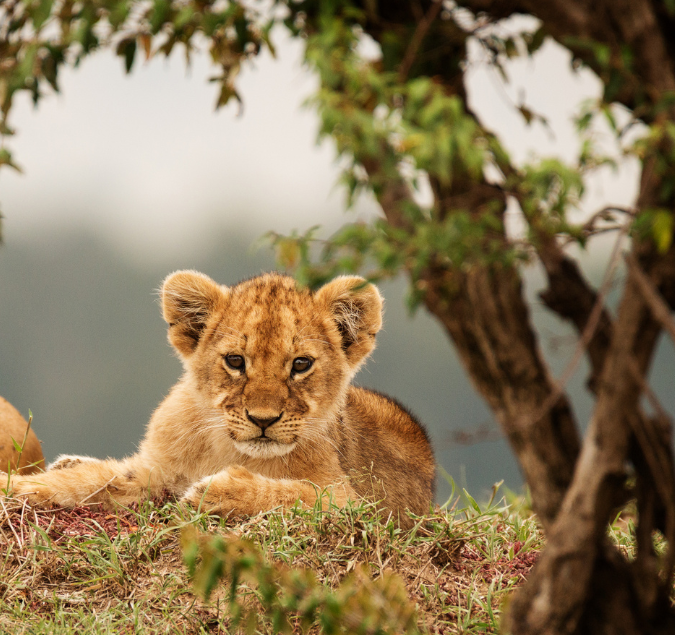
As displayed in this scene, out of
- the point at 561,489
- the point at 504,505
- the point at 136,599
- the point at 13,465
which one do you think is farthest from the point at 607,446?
the point at 13,465

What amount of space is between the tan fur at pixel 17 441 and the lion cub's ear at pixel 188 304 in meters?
1.36

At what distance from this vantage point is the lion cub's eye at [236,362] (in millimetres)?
4660

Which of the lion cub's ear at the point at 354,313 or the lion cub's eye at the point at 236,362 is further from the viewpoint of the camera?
the lion cub's ear at the point at 354,313

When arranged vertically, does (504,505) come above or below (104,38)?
below

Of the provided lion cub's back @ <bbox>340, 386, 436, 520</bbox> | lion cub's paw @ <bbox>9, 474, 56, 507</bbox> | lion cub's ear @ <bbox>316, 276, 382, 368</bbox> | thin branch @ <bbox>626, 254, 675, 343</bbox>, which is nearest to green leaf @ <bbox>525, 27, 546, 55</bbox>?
thin branch @ <bbox>626, 254, 675, 343</bbox>

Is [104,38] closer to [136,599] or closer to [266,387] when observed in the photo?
[266,387]

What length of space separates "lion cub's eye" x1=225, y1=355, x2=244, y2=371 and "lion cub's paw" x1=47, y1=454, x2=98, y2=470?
1451 mm

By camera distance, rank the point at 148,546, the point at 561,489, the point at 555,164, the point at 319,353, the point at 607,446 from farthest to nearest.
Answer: the point at 319,353, the point at 148,546, the point at 561,489, the point at 607,446, the point at 555,164

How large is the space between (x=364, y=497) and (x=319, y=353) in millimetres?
901

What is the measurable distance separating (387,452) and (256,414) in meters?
1.46

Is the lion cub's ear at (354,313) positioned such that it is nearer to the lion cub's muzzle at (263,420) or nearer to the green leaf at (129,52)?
the lion cub's muzzle at (263,420)

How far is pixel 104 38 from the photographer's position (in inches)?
116

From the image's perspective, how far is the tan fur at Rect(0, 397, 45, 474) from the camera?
5.36 m

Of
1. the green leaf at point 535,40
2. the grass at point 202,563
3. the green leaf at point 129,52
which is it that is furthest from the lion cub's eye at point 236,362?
the green leaf at point 535,40
